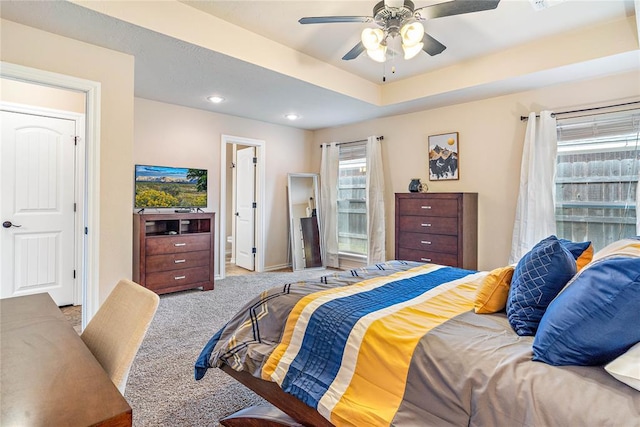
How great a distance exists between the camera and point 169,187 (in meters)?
4.41

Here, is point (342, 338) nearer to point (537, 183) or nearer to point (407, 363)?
point (407, 363)

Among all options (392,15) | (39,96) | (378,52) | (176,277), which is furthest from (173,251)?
(392,15)

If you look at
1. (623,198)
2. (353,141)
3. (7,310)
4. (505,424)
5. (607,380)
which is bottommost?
(505,424)

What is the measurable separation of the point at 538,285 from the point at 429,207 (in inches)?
106

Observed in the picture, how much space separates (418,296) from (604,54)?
282 centimetres

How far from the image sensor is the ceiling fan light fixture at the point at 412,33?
2.31 m

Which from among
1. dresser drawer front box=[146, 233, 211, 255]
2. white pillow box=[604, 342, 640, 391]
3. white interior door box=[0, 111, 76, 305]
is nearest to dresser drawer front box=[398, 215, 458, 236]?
dresser drawer front box=[146, 233, 211, 255]

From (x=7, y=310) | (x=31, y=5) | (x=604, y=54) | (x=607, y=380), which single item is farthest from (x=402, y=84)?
(x=7, y=310)

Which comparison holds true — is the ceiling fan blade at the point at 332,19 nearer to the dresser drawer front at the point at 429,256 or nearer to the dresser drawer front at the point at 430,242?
the dresser drawer front at the point at 430,242

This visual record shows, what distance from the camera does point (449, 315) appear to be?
1.54m

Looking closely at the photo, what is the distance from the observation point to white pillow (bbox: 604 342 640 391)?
0.91 meters

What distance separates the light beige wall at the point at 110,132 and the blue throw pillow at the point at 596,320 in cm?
297

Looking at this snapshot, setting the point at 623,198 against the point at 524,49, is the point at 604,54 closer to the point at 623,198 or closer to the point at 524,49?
the point at 524,49

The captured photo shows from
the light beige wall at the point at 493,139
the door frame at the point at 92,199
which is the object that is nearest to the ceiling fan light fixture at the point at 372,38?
the door frame at the point at 92,199
